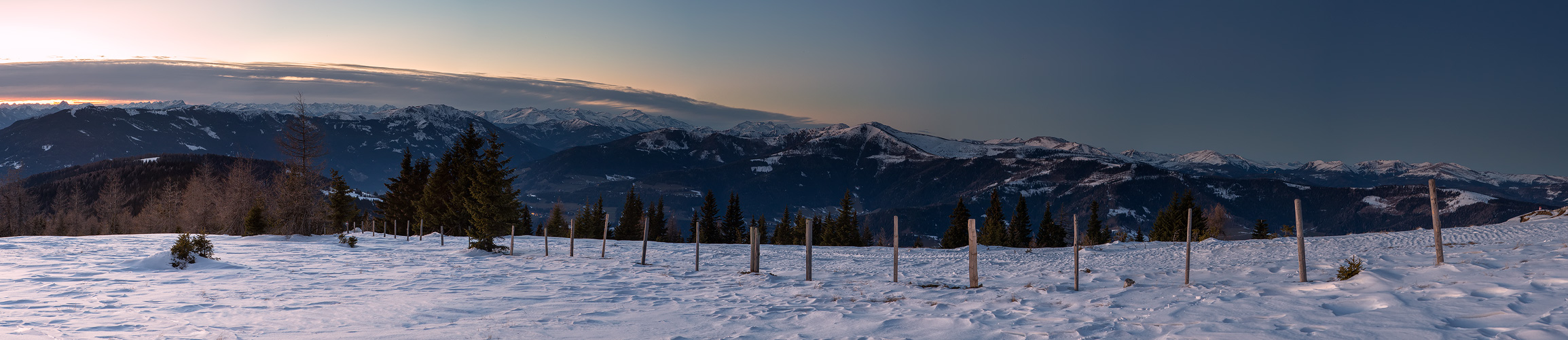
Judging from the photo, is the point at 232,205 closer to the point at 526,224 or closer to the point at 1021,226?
the point at 526,224

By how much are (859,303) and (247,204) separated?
55200 millimetres

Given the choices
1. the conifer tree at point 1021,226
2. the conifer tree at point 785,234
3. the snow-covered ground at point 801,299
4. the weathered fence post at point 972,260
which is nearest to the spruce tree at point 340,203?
the snow-covered ground at point 801,299

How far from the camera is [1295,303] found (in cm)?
1017

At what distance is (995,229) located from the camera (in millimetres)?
71938

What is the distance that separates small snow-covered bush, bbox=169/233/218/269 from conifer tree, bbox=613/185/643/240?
57708 millimetres

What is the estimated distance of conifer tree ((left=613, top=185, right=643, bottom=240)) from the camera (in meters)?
81.1

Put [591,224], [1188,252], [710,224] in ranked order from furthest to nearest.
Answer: [710,224] → [591,224] → [1188,252]

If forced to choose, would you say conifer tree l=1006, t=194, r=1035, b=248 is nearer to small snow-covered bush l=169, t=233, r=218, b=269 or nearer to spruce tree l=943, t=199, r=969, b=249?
spruce tree l=943, t=199, r=969, b=249

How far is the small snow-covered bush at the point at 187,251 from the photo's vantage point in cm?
1816

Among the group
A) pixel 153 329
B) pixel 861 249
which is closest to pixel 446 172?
pixel 861 249

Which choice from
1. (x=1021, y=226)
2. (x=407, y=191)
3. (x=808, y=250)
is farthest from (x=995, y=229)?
(x=808, y=250)

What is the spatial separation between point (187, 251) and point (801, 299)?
56.4 feet

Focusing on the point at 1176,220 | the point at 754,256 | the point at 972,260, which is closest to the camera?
the point at 972,260

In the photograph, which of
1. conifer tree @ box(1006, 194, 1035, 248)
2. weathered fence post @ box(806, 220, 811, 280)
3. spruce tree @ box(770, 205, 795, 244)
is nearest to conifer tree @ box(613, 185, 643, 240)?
spruce tree @ box(770, 205, 795, 244)
